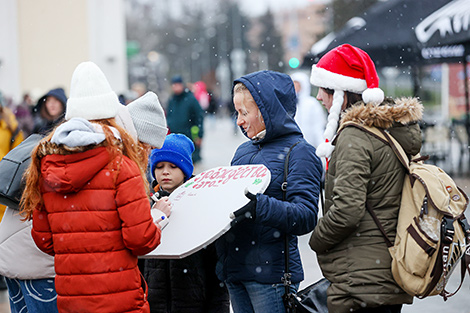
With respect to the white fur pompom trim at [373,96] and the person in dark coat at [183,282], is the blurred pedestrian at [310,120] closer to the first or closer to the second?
the person in dark coat at [183,282]

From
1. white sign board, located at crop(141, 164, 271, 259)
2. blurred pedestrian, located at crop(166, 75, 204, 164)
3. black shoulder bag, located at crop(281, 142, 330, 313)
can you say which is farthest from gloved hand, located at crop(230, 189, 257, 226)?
blurred pedestrian, located at crop(166, 75, 204, 164)

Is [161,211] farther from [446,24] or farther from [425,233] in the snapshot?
[446,24]

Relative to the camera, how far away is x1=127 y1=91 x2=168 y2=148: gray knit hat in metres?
3.35

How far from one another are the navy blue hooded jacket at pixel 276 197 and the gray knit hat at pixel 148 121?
1.61 ft

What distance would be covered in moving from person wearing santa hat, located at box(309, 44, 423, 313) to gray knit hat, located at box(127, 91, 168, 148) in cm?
85

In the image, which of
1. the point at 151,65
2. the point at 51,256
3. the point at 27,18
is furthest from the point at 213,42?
the point at 51,256

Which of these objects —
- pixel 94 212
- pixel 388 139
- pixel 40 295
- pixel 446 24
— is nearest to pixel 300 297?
pixel 388 139

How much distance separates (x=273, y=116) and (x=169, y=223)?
0.77 meters

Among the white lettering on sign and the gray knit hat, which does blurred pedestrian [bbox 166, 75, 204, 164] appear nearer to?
the white lettering on sign

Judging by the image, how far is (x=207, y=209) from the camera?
3.31m

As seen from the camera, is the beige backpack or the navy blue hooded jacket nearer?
the beige backpack

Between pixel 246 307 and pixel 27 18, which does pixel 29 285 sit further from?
pixel 27 18

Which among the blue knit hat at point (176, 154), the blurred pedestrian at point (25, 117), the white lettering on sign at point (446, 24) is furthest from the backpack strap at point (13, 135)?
the white lettering on sign at point (446, 24)

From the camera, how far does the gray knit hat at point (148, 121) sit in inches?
132
